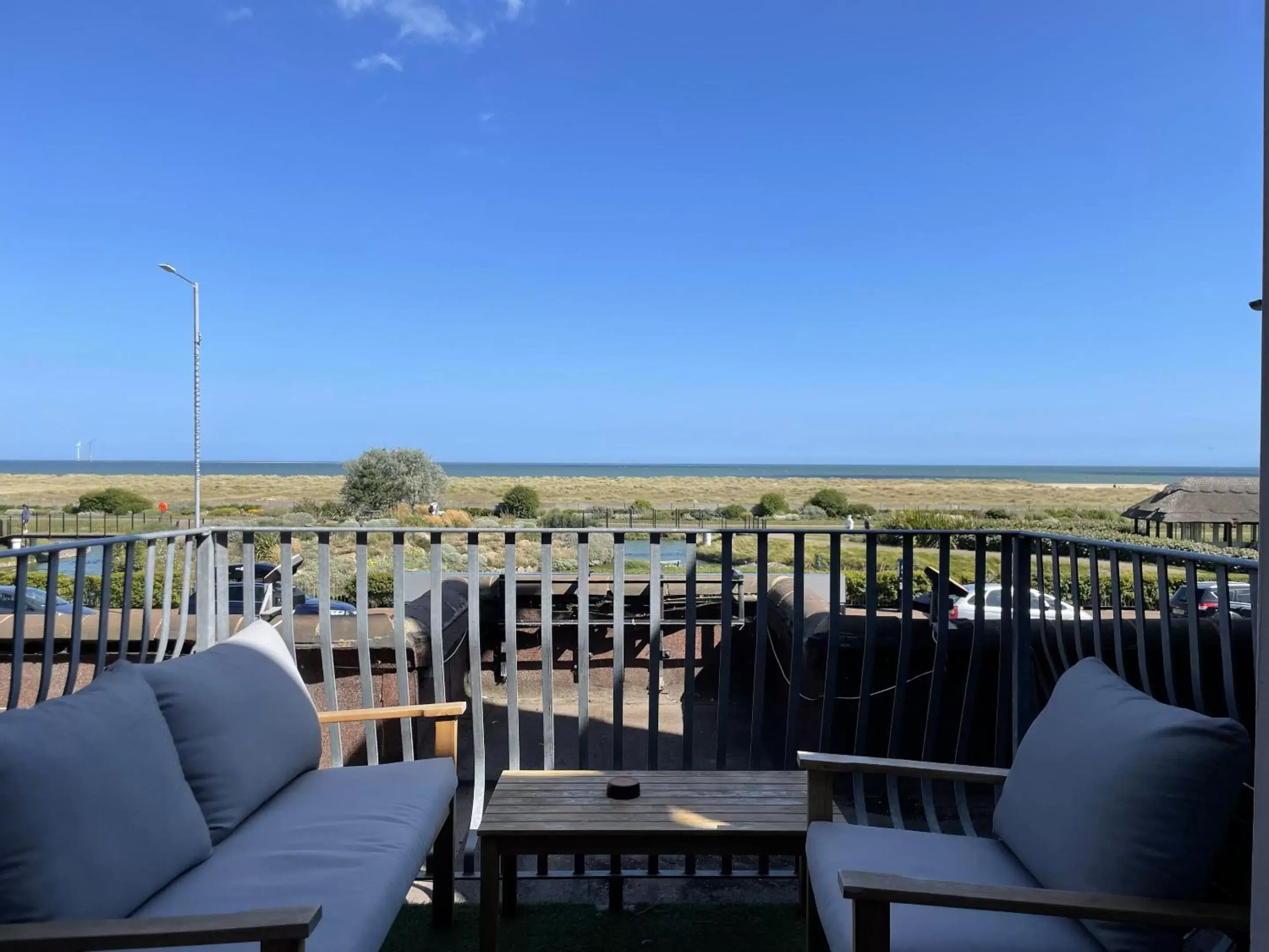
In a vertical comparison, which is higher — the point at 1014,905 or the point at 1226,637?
the point at 1226,637

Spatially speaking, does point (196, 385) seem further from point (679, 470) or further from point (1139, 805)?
point (679, 470)

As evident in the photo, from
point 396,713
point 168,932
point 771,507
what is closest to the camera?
point 168,932

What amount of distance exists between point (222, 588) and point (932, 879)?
7.96ft

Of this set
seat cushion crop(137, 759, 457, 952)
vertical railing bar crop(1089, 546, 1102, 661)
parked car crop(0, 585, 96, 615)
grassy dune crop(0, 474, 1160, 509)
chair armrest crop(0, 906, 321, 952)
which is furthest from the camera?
grassy dune crop(0, 474, 1160, 509)

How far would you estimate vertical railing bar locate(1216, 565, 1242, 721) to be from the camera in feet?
4.80

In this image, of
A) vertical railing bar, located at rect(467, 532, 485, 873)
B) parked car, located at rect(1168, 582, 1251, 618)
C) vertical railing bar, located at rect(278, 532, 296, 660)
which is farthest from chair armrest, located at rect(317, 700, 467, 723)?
parked car, located at rect(1168, 582, 1251, 618)

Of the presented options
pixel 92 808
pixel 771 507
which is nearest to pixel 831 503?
pixel 771 507

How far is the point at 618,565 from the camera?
2396 millimetres

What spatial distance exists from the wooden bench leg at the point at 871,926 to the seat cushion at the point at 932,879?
0.20 feet

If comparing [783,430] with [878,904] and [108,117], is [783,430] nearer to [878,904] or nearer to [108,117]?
[108,117]

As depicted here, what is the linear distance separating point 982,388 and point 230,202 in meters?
49.0

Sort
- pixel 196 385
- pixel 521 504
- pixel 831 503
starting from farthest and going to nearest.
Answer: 1. pixel 831 503
2. pixel 521 504
3. pixel 196 385

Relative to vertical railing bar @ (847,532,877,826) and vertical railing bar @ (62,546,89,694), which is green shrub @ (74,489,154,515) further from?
vertical railing bar @ (847,532,877,826)

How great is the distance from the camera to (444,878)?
215 centimetres
